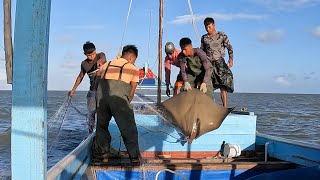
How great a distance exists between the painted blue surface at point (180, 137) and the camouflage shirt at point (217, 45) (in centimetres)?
130

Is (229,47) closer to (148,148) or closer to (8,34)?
(148,148)

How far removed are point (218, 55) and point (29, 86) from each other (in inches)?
209

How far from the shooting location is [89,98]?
7.24m

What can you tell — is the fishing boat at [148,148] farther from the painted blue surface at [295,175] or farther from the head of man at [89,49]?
the head of man at [89,49]

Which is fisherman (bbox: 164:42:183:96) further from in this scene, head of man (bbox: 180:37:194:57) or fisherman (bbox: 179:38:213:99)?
head of man (bbox: 180:37:194:57)

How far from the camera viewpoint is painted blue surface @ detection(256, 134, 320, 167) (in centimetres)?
486

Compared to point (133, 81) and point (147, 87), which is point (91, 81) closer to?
point (133, 81)

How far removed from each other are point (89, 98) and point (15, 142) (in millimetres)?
5219

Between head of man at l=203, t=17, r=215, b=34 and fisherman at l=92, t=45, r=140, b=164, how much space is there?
2.42 metres

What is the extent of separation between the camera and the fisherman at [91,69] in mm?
7004

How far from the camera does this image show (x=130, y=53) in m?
4.98

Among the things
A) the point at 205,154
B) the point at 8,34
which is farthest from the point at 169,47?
the point at 8,34

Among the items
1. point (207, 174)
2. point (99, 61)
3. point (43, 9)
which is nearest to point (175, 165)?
point (207, 174)

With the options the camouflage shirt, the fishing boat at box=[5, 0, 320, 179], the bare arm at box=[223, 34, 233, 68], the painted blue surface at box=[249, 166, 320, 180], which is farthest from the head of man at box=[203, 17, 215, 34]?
the painted blue surface at box=[249, 166, 320, 180]
